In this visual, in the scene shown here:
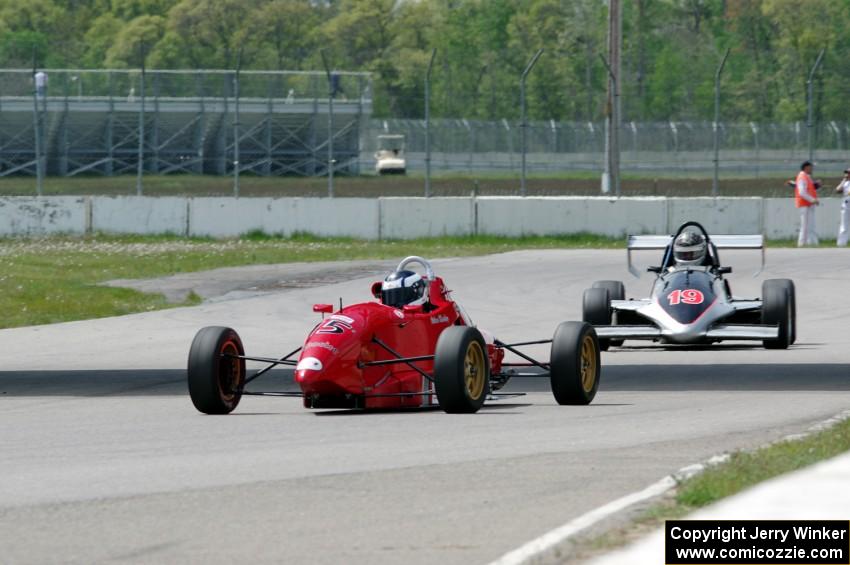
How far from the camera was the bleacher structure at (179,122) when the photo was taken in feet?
168

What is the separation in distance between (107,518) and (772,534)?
9.80 feet

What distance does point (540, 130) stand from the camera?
54.1m

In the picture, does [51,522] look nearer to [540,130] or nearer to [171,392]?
[171,392]

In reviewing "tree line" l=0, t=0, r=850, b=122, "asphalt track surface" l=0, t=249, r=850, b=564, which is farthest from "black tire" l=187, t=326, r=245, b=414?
"tree line" l=0, t=0, r=850, b=122

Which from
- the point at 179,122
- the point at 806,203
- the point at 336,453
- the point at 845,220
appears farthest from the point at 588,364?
the point at 179,122

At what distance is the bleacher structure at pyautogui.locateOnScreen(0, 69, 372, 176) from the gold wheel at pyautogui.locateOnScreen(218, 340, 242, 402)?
3820 cm

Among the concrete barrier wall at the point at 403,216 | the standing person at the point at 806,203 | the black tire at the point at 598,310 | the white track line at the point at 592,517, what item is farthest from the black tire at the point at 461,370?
the concrete barrier wall at the point at 403,216

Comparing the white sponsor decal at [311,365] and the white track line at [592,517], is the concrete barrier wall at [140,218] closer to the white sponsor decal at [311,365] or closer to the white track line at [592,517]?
the white sponsor decal at [311,365]

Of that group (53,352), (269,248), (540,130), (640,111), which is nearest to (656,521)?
(53,352)

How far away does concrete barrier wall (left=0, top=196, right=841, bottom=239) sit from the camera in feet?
97.8

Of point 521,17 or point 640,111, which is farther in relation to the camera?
point 521,17

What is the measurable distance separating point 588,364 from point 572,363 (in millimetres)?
390

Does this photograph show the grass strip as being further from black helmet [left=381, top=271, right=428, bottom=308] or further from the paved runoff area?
the paved runoff area

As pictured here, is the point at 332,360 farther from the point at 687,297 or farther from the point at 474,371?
the point at 687,297
